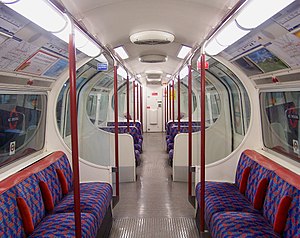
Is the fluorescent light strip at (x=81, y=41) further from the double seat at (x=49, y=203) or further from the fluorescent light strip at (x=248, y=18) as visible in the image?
the double seat at (x=49, y=203)

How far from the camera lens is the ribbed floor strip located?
3.96m

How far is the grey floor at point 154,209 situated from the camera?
4.09 m

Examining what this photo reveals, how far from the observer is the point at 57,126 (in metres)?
4.72

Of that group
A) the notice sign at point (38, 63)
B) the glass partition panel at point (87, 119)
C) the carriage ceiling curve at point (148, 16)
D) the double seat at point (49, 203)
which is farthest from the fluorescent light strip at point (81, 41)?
the double seat at point (49, 203)

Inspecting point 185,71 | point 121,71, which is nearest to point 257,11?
point 185,71

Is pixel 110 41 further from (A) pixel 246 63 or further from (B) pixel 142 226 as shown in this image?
(B) pixel 142 226

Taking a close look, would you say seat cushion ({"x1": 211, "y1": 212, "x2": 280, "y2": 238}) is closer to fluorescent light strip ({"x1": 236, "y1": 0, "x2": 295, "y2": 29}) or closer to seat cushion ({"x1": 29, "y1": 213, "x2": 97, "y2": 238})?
seat cushion ({"x1": 29, "y1": 213, "x2": 97, "y2": 238})

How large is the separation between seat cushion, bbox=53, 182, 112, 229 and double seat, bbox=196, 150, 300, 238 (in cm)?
123

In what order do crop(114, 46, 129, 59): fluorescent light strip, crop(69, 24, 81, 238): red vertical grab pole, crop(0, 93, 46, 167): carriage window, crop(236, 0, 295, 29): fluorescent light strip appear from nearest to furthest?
crop(236, 0, 295, 29): fluorescent light strip < crop(69, 24, 81, 238): red vertical grab pole < crop(0, 93, 46, 167): carriage window < crop(114, 46, 129, 59): fluorescent light strip

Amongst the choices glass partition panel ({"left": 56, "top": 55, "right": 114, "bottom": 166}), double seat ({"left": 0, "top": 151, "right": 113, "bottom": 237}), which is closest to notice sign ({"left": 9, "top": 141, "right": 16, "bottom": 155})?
double seat ({"left": 0, "top": 151, "right": 113, "bottom": 237})

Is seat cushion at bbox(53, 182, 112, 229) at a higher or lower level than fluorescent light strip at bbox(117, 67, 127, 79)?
lower

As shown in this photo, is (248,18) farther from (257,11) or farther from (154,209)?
(154,209)

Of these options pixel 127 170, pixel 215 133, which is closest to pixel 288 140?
pixel 215 133

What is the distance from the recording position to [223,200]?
3770 mm
